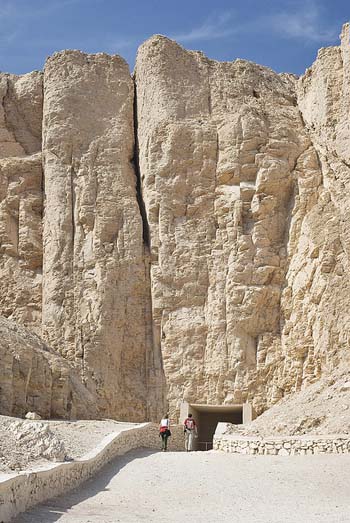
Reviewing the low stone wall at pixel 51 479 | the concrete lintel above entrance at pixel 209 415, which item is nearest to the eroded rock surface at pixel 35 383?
the concrete lintel above entrance at pixel 209 415

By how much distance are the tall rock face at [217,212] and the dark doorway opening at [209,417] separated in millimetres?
582

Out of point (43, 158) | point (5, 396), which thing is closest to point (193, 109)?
point (43, 158)

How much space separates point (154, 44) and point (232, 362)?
12.0 m

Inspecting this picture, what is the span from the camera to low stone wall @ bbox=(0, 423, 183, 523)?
7446 mm

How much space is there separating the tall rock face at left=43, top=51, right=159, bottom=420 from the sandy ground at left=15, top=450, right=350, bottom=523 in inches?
441

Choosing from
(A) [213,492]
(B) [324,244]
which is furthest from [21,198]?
(A) [213,492]

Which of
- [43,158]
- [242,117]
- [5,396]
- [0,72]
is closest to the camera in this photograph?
[5,396]

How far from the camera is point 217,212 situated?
2656 centimetres

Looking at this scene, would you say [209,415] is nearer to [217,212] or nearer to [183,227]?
[183,227]

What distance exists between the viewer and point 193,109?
1098 inches

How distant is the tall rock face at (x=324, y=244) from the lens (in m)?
23.5

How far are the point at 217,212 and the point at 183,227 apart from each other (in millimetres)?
1261

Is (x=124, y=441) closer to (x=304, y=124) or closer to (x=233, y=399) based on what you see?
(x=233, y=399)

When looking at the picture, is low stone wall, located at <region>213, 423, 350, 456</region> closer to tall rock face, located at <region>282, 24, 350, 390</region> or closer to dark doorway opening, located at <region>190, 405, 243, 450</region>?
tall rock face, located at <region>282, 24, 350, 390</region>
